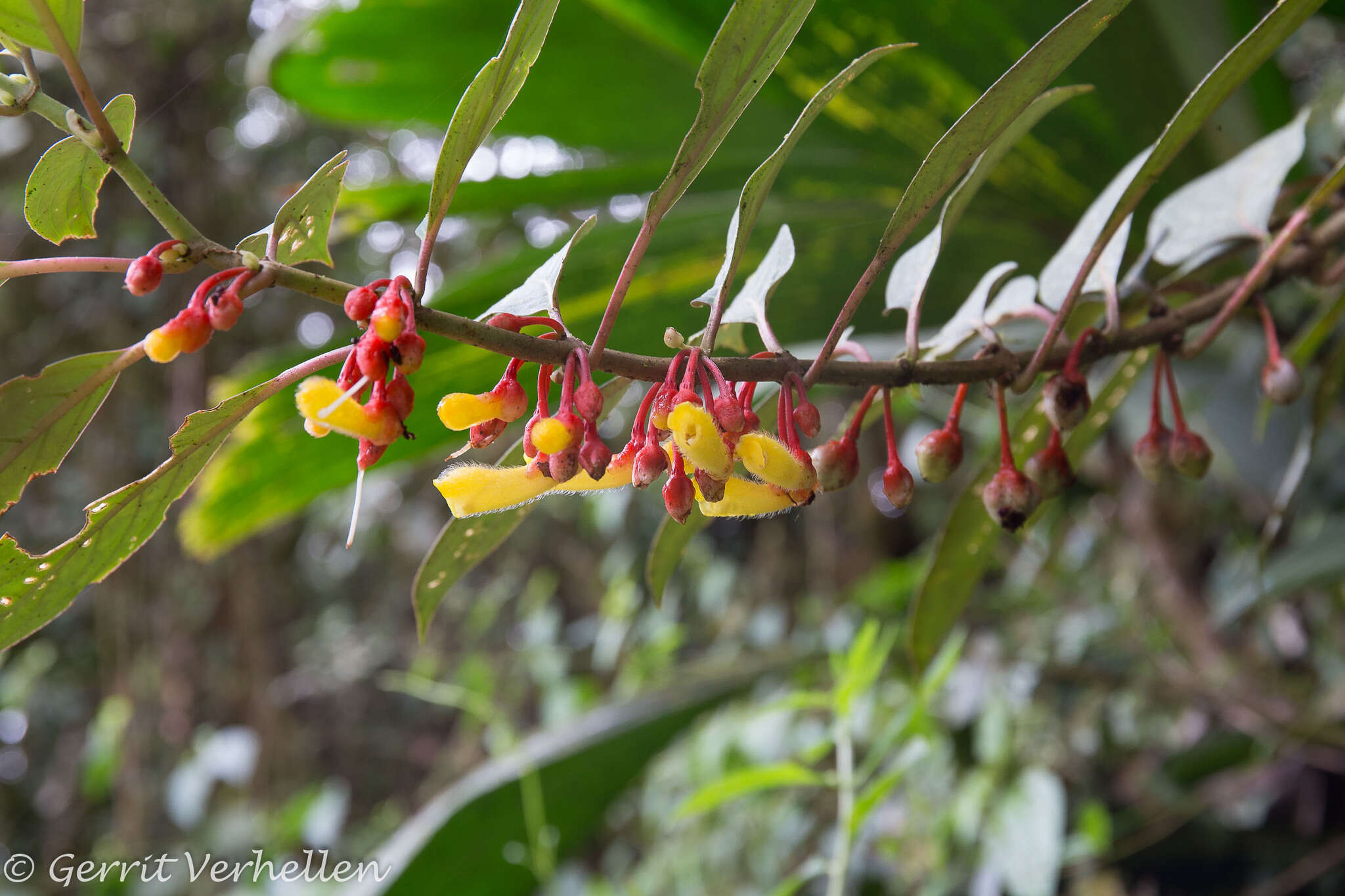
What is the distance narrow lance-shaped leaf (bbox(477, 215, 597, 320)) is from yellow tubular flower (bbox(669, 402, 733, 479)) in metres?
0.06

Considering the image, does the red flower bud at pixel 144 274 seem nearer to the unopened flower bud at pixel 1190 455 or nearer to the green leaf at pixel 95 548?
the green leaf at pixel 95 548

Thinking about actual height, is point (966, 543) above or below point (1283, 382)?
below

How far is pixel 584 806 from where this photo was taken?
39.5 inches

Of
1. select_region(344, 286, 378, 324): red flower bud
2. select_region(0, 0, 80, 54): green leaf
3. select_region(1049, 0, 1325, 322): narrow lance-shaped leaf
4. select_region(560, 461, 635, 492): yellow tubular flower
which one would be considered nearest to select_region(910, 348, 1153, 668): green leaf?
select_region(1049, 0, 1325, 322): narrow lance-shaped leaf

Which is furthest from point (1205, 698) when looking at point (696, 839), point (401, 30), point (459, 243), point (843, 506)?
point (459, 243)

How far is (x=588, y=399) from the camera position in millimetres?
299

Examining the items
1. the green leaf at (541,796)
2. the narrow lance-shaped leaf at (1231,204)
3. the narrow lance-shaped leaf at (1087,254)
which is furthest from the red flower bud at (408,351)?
the green leaf at (541,796)

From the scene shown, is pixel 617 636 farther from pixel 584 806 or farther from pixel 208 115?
pixel 208 115

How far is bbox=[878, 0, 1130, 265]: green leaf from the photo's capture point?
32cm

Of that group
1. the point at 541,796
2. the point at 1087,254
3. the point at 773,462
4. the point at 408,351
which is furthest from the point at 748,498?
the point at 541,796

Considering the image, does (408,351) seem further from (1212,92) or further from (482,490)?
(1212,92)

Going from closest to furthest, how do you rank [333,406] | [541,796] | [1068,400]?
[333,406] → [1068,400] → [541,796]

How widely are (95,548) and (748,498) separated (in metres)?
0.26

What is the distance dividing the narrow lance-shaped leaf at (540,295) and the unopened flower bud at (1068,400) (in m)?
0.21
